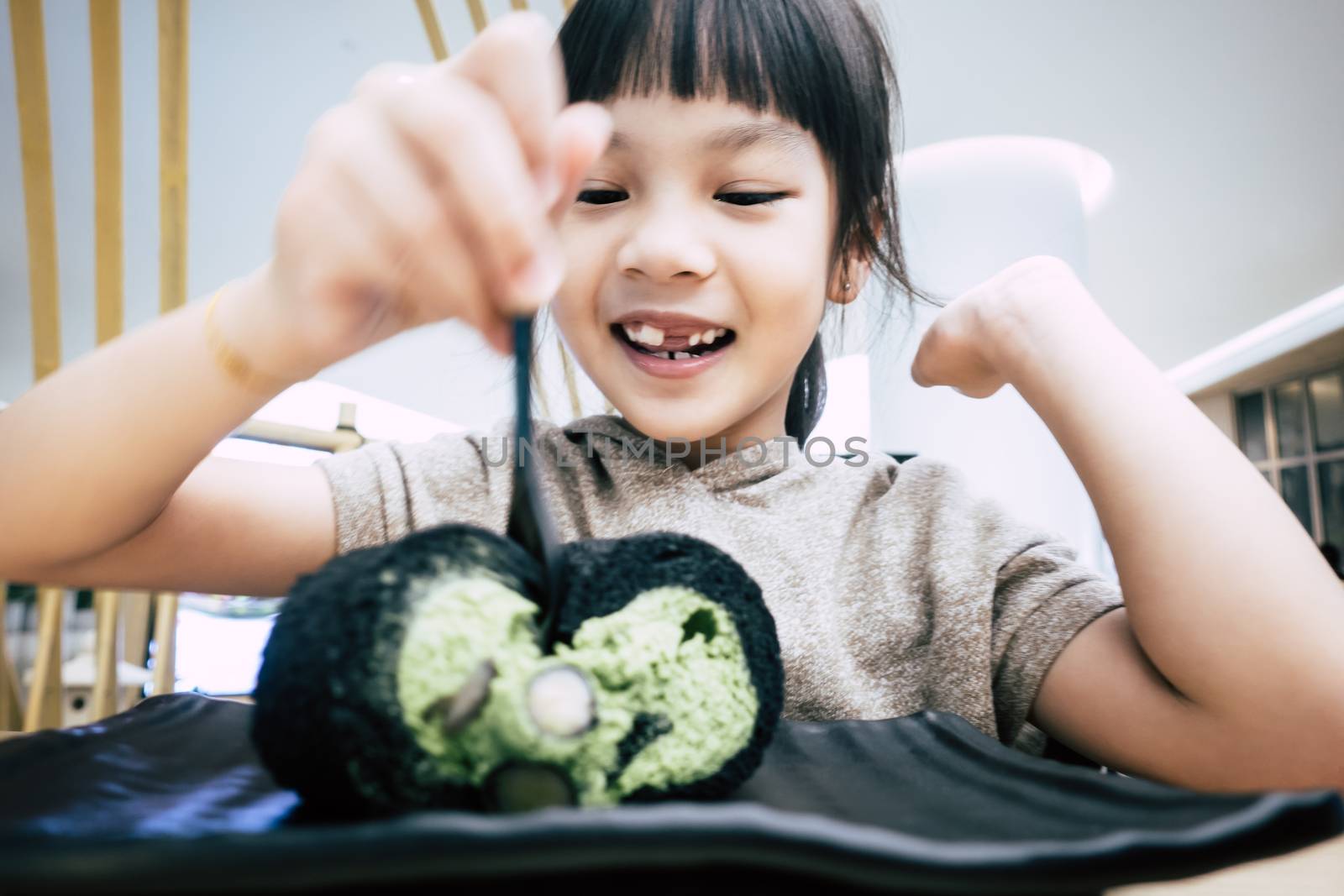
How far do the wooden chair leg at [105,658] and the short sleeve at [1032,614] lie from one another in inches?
48.5

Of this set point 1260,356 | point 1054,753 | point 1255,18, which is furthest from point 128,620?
point 1260,356

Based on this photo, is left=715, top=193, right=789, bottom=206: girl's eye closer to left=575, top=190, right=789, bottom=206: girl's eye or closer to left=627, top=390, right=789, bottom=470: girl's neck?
left=575, top=190, right=789, bottom=206: girl's eye

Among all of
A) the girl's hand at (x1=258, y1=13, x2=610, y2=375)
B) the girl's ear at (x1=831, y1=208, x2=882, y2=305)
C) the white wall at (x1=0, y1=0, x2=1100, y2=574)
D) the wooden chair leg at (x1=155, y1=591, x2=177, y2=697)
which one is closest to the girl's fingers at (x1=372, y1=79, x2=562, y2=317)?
the girl's hand at (x1=258, y1=13, x2=610, y2=375)

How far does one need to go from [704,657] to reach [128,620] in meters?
1.48

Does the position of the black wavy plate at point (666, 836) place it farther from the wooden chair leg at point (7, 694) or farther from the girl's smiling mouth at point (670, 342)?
the wooden chair leg at point (7, 694)

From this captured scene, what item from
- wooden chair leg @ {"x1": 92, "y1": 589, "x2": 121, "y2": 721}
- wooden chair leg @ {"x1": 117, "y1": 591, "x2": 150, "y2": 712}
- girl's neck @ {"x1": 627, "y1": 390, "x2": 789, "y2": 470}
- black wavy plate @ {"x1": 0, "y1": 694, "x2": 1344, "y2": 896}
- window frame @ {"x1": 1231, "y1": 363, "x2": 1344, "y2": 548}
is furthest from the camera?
window frame @ {"x1": 1231, "y1": 363, "x2": 1344, "y2": 548}

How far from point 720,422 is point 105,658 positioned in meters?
1.16

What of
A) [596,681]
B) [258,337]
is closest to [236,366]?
[258,337]

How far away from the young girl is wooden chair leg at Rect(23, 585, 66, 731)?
2.59ft

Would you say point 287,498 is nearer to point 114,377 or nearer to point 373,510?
point 373,510

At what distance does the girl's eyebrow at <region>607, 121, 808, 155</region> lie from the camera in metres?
0.61

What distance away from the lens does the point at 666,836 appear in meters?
0.16

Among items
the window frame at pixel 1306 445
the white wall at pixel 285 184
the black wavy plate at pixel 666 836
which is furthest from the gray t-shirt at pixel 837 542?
the window frame at pixel 1306 445

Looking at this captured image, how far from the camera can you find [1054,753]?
62 centimetres
